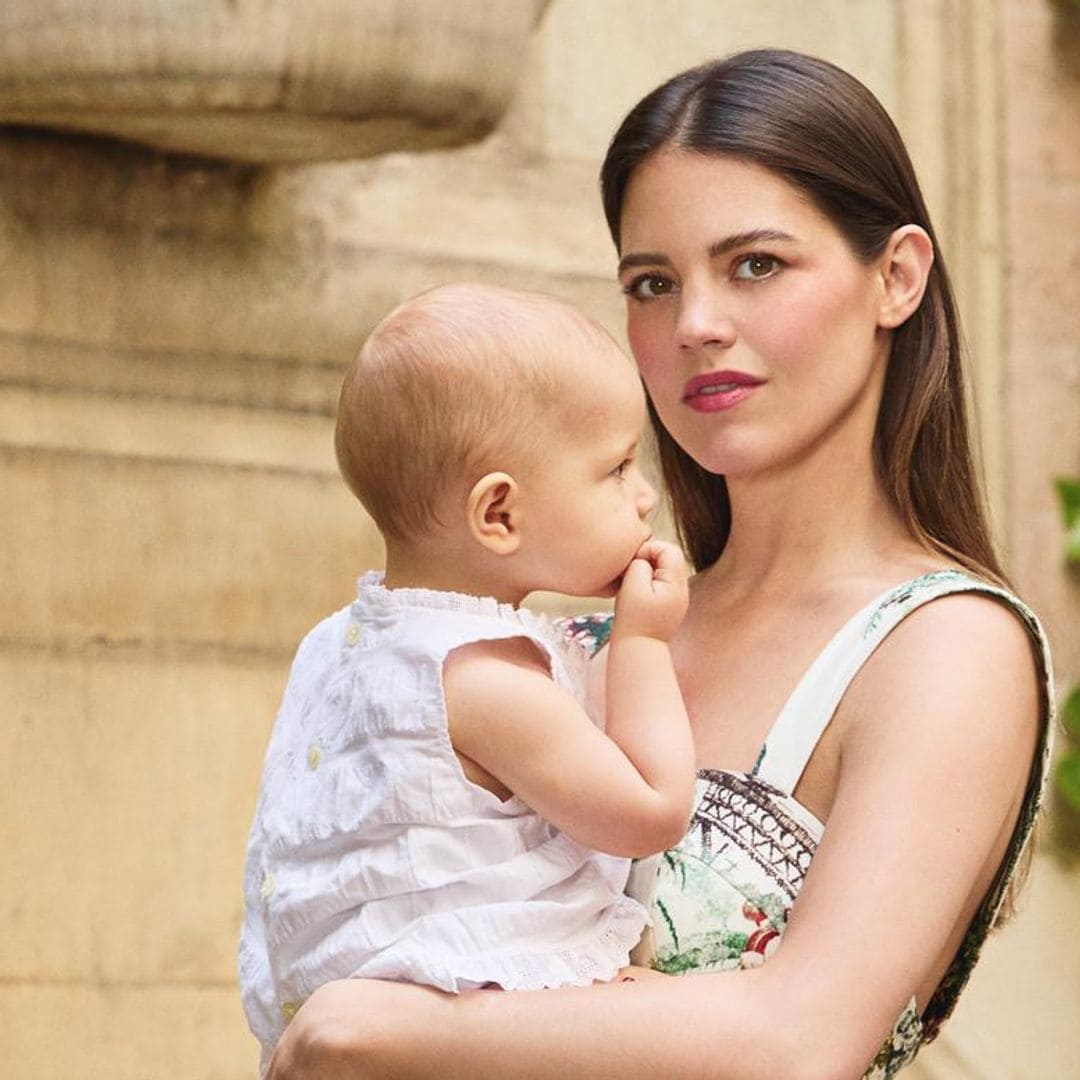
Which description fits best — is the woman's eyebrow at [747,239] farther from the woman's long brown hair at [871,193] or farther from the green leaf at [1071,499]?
the green leaf at [1071,499]

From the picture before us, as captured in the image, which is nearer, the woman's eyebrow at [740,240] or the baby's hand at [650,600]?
the baby's hand at [650,600]

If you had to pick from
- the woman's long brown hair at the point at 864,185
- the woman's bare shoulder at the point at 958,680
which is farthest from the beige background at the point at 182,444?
the woman's bare shoulder at the point at 958,680

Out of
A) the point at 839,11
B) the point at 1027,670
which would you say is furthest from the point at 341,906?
Result: the point at 839,11

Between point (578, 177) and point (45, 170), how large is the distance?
929 millimetres

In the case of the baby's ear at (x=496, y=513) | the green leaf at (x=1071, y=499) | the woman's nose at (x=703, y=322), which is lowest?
the green leaf at (x=1071, y=499)

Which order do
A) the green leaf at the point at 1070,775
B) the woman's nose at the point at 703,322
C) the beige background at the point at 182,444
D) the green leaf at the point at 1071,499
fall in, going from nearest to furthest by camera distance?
the woman's nose at the point at 703,322 < the beige background at the point at 182,444 < the green leaf at the point at 1070,775 < the green leaf at the point at 1071,499

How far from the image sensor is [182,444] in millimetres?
3670

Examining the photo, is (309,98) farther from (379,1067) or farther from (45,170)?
(379,1067)

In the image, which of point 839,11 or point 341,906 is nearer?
point 341,906

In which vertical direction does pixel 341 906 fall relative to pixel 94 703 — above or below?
above

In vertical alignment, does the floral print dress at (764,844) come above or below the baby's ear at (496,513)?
below

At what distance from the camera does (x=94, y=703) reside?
11.8 feet

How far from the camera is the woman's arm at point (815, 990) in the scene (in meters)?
1.76

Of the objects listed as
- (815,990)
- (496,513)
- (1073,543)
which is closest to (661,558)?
(496,513)
